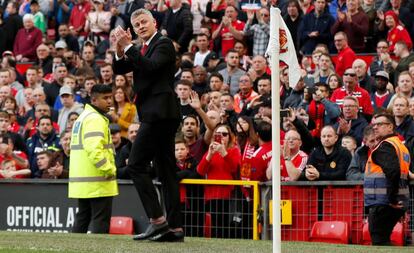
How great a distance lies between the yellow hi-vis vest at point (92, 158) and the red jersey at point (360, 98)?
5.07 metres

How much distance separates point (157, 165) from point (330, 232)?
3.35m

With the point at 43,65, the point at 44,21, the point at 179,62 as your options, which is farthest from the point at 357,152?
the point at 44,21

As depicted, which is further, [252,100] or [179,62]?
[179,62]

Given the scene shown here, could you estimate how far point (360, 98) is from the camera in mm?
19547

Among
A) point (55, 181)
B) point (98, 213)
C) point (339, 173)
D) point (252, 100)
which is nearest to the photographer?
point (98, 213)

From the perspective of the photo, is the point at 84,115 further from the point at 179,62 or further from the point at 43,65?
the point at 43,65

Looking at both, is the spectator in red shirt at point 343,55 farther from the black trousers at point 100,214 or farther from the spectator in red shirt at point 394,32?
the black trousers at point 100,214

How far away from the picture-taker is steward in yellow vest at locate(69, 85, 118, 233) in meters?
15.4

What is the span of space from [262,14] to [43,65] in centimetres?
567

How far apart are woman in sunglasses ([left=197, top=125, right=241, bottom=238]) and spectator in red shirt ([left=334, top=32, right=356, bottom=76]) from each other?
4789 mm

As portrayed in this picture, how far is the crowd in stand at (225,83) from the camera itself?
17.3m

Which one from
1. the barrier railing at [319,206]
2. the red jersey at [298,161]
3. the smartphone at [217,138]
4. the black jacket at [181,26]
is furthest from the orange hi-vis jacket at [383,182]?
the black jacket at [181,26]

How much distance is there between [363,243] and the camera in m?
15.6

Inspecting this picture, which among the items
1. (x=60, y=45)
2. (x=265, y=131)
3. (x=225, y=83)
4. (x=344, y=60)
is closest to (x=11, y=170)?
(x=225, y=83)
